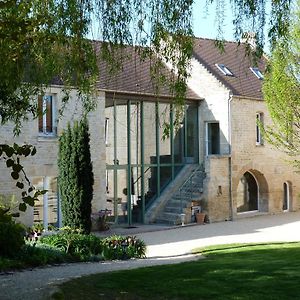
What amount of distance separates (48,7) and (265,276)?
6058 millimetres

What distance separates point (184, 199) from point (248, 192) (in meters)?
5.22

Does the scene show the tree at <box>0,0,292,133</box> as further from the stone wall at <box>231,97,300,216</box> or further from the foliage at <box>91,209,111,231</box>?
the stone wall at <box>231,97,300,216</box>

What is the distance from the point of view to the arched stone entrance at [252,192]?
28.6 metres

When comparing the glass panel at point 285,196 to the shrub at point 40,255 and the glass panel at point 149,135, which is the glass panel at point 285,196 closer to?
the glass panel at point 149,135

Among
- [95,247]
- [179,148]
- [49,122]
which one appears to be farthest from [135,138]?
[95,247]

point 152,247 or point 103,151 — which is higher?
point 103,151

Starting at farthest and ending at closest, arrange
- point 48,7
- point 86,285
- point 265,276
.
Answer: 1. point 265,276
2. point 86,285
3. point 48,7

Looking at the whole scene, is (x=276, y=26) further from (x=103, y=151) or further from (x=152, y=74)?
(x=103, y=151)

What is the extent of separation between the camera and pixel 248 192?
2912 centimetres

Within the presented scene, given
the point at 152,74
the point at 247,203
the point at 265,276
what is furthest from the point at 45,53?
the point at 247,203

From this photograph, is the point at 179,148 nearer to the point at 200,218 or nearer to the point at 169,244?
the point at 200,218

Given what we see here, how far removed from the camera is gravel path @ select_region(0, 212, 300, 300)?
9.65 meters

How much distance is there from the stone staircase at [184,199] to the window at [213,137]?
4.73 ft

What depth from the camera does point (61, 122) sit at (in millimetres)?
21812
